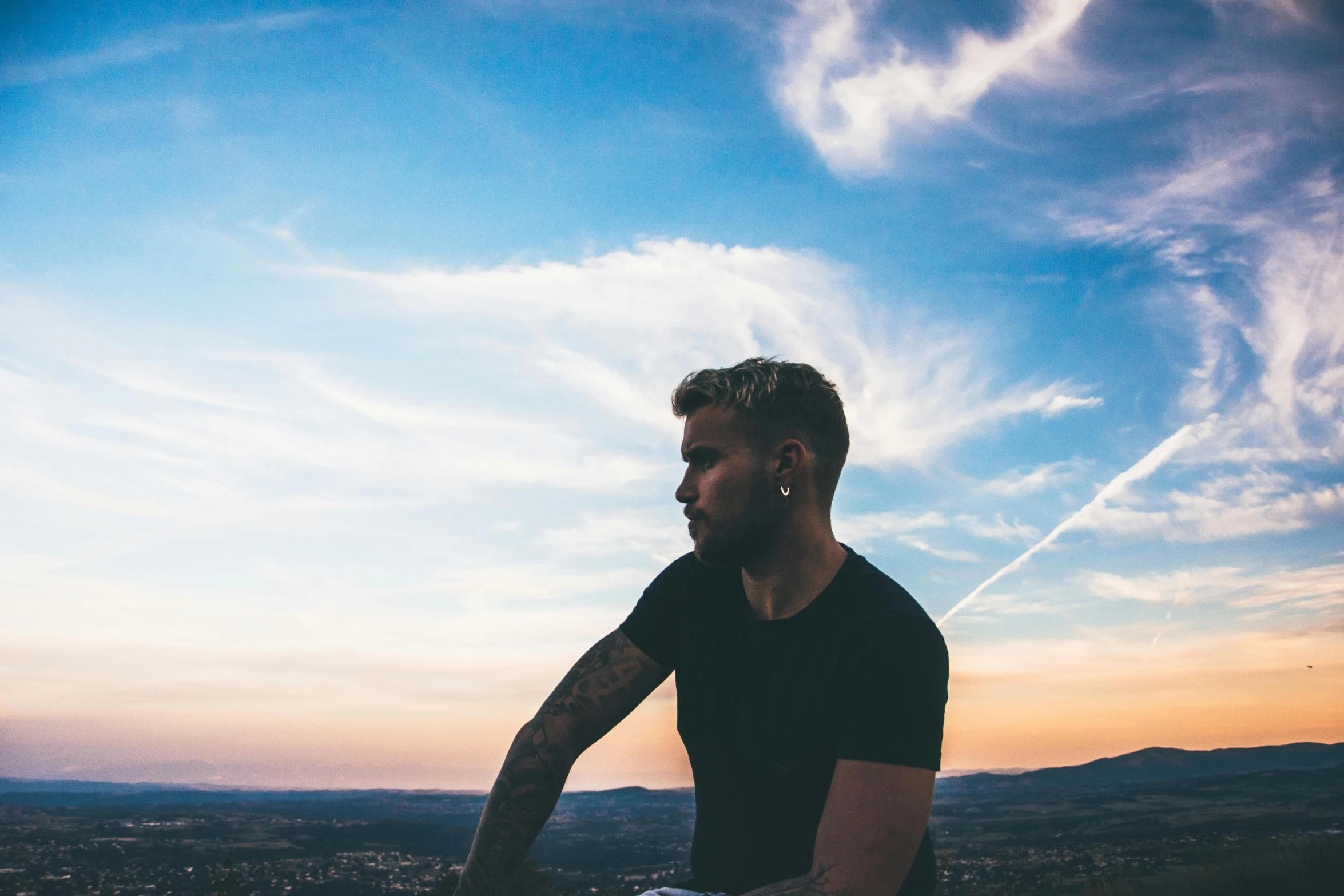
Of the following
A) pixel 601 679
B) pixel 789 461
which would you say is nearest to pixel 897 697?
pixel 789 461

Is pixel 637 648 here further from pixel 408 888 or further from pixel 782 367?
pixel 408 888

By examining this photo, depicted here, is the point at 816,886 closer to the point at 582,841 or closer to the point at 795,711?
the point at 795,711

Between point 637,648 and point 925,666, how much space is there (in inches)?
48.9

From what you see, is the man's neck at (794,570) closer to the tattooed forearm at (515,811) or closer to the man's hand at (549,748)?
the man's hand at (549,748)

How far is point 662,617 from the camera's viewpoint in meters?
3.15

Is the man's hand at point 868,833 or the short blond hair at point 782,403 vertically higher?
the short blond hair at point 782,403

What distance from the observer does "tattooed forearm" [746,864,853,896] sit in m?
2.03

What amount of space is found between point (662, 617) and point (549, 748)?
0.67m

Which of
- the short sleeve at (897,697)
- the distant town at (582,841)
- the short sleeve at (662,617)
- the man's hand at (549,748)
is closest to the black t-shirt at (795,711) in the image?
the short sleeve at (897,697)

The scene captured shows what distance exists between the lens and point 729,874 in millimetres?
2516

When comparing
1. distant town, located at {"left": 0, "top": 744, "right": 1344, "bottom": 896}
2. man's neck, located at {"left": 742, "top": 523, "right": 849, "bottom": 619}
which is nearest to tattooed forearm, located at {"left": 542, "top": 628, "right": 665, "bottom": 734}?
man's neck, located at {"left": 742, "top": 523, "right": 849, "bottom": 619}

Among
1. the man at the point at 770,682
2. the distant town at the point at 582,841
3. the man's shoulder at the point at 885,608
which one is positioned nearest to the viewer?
the man at the point at 770,682

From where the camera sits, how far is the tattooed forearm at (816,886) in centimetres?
203

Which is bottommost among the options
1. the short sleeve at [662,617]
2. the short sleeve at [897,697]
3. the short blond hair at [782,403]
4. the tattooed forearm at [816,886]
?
the tattooed forearm at [816,886]
